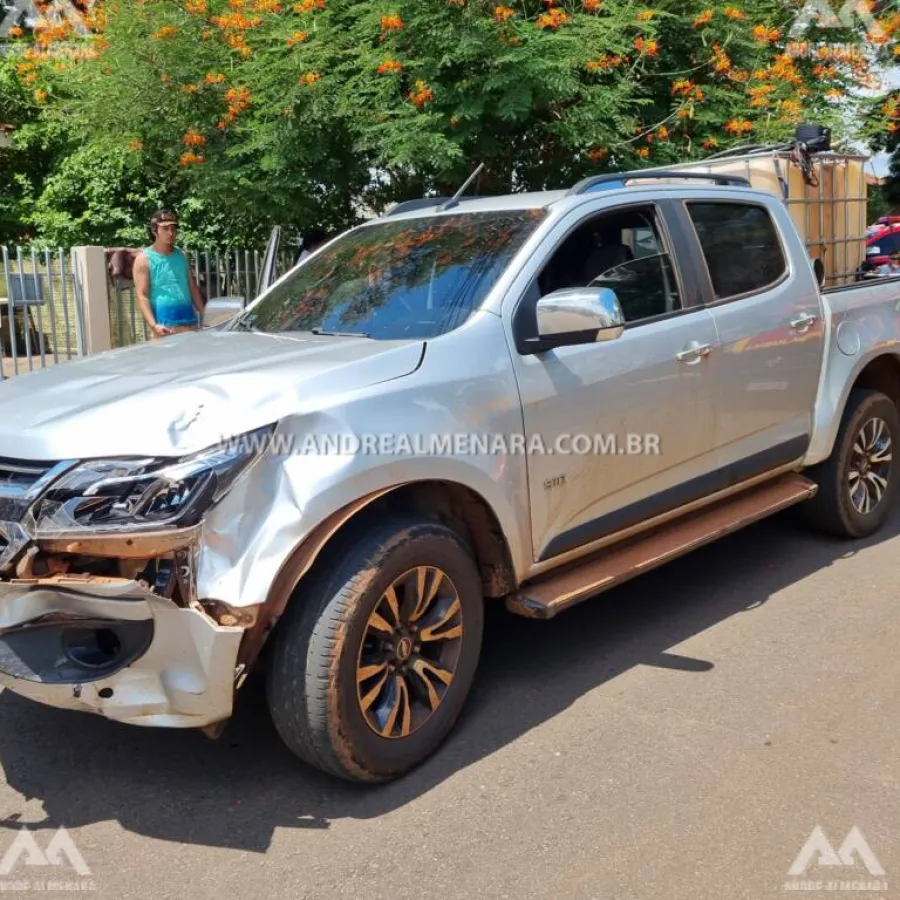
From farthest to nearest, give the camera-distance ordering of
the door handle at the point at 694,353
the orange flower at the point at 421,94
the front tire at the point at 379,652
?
the orange flower at the point at 421,94, the door handle at the point at 694,353, the front tire at the point at 379,652

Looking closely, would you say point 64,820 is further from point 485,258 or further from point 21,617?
point 485,258

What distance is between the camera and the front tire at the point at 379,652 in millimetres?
3002

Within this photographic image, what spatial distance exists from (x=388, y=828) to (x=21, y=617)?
126 cm

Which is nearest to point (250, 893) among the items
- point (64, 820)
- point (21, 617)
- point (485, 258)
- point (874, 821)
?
point (64, 820)

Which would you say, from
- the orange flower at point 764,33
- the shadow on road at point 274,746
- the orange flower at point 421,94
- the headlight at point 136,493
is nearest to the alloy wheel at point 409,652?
the shadow on road at point 274,746

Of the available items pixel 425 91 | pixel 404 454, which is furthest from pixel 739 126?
pixel 404 454

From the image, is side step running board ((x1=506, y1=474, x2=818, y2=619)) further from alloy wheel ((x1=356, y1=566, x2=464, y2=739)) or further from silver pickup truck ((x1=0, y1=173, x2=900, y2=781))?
alloy wheel ((x1=356, y1=566, x2=464, y2=739))

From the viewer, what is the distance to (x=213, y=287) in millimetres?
9117

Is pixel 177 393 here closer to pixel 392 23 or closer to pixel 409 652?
pixel 409 652

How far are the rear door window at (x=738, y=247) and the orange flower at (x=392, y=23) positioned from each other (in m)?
3.26

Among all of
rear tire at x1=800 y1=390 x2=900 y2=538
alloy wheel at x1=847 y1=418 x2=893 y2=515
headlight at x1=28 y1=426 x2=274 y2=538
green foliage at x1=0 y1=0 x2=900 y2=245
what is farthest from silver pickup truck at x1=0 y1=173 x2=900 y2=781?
green foliage at x1=0 y1=0 x2=900 y2=245

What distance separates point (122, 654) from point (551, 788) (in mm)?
1425

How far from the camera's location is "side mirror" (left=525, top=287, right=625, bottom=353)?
3.52m

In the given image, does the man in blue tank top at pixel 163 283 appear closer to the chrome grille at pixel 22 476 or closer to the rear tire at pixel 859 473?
the chrome grille at pixel 22 476
